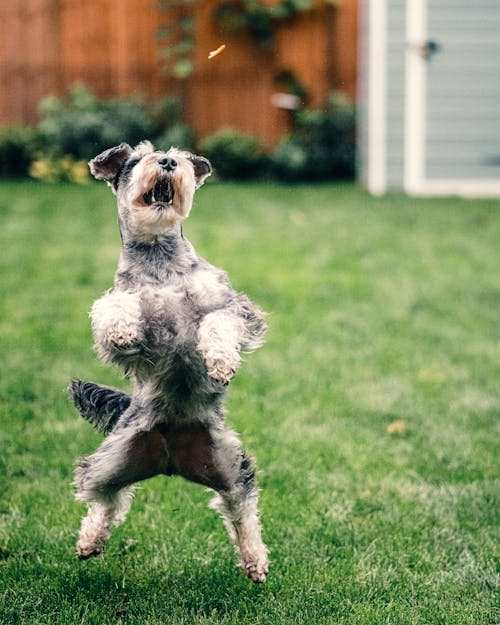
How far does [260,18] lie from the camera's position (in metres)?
12.2

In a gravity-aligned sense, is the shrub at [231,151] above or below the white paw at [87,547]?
below

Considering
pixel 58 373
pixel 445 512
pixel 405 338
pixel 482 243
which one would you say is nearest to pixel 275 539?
pixel 445 512

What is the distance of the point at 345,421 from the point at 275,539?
1.28 metres

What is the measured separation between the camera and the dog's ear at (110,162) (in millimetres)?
2688

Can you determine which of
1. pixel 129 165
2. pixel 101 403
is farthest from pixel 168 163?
pixel 101 403

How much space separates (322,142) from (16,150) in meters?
3.85

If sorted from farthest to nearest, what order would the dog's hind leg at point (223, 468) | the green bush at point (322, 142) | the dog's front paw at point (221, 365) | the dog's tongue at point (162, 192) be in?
the green bush at point (322, 142)
the dog's hind leg at point (223, 468)
the dog's tongue at point (162, 192)
the dog's front paw at point (221, 365)

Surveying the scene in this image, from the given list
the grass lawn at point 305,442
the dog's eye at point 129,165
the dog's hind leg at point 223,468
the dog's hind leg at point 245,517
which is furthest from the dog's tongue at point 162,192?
the grass lawn at point 305,442

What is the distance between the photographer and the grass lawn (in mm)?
3137

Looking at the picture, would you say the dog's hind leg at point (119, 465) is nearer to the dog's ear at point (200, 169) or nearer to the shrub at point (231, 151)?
the dog's ear at point (200, 169)

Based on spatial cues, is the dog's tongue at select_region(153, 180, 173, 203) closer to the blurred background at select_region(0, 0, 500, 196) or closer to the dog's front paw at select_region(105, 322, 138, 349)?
the dog's front paw at select_region(105, 322, 138, 349)

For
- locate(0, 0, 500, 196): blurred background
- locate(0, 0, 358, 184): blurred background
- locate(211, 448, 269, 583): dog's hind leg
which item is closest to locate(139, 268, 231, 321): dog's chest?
locate(211, 448, 269, 583): dog's hind leg

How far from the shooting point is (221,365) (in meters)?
2.43

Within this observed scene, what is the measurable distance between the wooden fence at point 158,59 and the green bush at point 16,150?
0.69 meters
